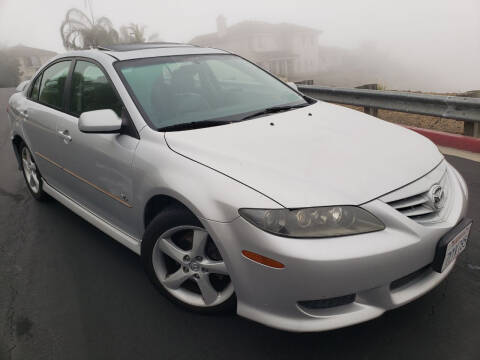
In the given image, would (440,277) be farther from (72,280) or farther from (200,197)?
(72,280)

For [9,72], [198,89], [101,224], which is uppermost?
[198,89]

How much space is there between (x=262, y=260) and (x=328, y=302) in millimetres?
390

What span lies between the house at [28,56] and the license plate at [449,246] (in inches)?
3423

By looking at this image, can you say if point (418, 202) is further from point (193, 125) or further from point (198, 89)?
point (198, 89)

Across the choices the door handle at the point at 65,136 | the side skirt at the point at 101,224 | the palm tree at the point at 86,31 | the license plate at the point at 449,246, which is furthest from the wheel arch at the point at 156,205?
the palm tree at the point at 86,31

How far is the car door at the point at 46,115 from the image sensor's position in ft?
12.4

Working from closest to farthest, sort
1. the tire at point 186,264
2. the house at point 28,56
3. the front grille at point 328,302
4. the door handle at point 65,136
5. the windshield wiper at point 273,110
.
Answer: the front grille at point 328,302
the tire at point 186,264
the windshield wiper at point 273,110
the door handle at point 65,136
the house at point 28,56

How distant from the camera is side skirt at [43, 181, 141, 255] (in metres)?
3.01

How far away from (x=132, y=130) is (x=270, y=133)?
2.89 ft

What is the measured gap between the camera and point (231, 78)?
3.68 meters

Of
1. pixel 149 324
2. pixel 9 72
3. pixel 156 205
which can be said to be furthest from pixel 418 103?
pixel 9 72

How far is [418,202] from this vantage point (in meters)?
2.30

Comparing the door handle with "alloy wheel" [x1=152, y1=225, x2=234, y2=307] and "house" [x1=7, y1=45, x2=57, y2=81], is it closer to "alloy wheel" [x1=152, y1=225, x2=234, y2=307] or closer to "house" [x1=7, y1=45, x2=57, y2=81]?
"alloy wheel" [x1=152, y1=225, x2=234, y2=307]

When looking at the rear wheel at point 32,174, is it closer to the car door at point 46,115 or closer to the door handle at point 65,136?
the car door at point 46,115
